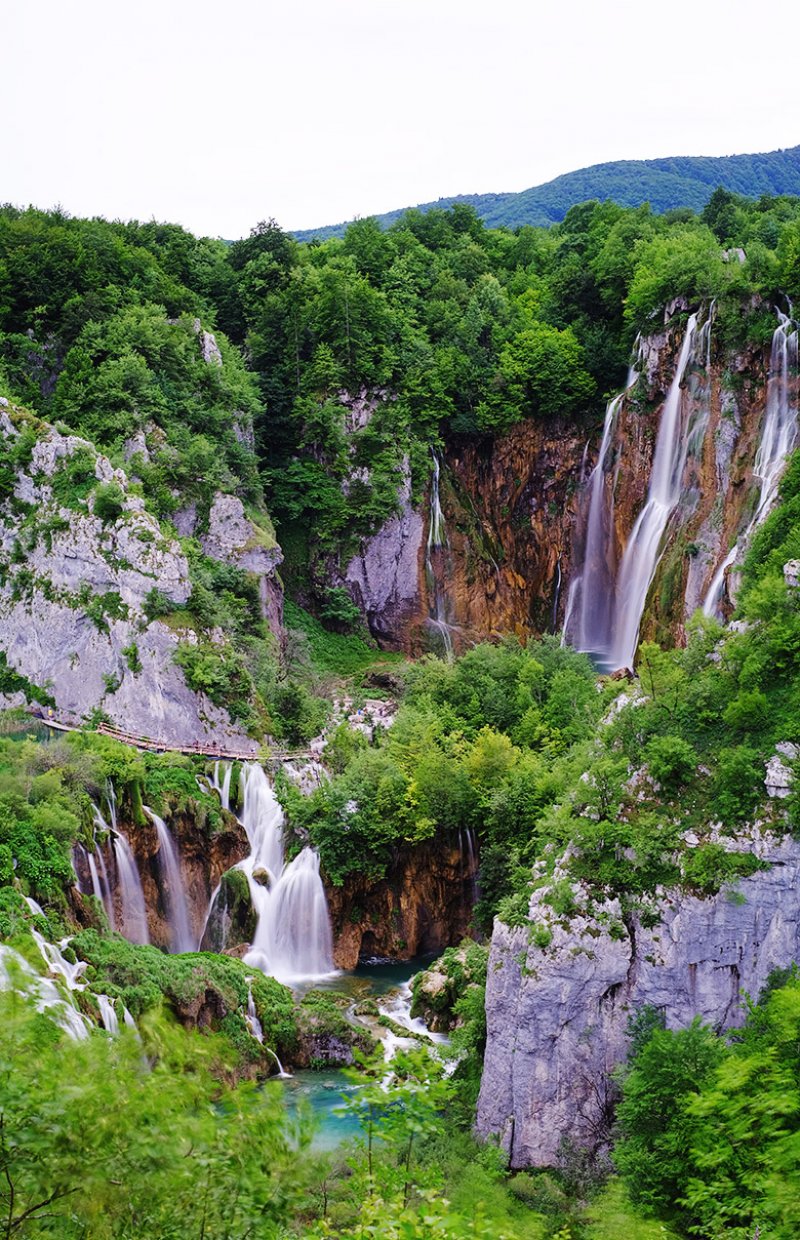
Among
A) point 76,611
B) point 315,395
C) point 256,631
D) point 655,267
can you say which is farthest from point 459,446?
point 76,611

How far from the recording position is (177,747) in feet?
96.1

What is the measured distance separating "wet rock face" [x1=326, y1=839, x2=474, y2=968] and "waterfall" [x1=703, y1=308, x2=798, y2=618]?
36.5 feet

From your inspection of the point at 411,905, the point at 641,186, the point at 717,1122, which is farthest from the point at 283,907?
the point at 641,186

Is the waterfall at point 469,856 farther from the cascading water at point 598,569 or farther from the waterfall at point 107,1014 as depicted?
the cascading water at point 598,569

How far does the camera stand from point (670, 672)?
19.1 metres

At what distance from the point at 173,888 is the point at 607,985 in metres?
12.3

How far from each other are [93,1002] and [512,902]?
724 cm

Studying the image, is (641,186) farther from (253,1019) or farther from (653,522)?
(253,1019)

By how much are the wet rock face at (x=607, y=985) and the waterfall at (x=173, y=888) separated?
1034cm

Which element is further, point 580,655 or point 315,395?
point 315,395

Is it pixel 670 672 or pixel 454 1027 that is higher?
pixel 670 672

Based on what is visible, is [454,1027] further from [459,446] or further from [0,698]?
[459,446]

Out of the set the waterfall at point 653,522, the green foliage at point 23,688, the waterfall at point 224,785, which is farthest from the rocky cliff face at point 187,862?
the waterfall at point 653,522

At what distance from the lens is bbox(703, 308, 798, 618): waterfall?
1257 inches
